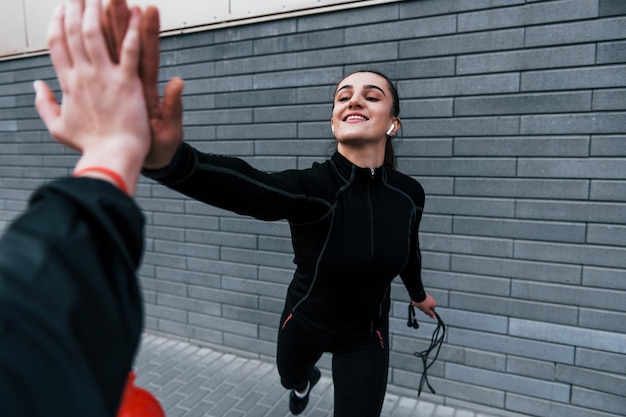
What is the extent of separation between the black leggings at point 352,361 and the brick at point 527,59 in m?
1.92

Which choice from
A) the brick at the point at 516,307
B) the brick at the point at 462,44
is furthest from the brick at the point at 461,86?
the brick at the point at 516,307

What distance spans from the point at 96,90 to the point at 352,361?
191cm

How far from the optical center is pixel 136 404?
0.87 m

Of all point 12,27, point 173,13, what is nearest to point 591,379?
point 173,13

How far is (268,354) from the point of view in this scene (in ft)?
12.8

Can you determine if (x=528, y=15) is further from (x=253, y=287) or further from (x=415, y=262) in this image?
(x=253, y=287)

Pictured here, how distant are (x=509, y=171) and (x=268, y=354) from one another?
260 centimetres

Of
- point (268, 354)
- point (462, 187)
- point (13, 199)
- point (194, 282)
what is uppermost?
point (462, 187)

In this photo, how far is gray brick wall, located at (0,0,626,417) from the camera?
271 cm

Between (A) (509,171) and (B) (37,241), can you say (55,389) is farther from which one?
(A) (509,171)

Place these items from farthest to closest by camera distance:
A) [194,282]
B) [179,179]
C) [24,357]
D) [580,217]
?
[194,282] → [580,217] → [179,179] → [24,357]

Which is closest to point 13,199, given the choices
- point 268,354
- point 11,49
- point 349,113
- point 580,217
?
point 11,49

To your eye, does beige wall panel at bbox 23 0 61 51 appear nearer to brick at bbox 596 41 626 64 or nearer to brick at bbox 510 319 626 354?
brick at bbox 596 41 626 64

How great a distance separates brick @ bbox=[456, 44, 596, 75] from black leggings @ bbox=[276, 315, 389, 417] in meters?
1.92
